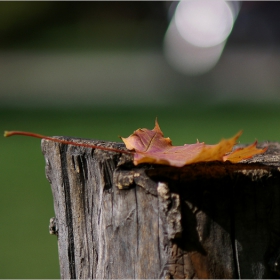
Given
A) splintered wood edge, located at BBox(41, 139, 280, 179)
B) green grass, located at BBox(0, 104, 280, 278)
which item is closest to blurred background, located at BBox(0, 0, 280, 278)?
green grass, located at BBox(0, 104, 280, 278)

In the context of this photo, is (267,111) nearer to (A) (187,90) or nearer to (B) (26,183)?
(A) (187,90)

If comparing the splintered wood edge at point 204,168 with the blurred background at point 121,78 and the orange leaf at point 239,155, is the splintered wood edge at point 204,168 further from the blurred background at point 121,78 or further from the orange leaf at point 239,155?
the blurred background at point 121,78

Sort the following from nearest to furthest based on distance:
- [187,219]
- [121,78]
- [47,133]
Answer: [187,219], [47,133], [121,78]

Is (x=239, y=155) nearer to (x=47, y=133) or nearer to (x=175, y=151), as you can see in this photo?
(x=175, y=151)

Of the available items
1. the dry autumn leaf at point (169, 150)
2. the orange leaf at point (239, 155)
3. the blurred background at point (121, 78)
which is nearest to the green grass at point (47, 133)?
the blurred background at point (121, 78)

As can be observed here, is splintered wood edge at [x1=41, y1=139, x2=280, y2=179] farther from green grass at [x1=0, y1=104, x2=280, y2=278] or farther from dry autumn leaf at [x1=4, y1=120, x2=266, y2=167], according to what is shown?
green grass at [x1=0, y1=104, x2=280, y2=278]

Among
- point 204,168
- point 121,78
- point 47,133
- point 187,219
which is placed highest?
point 121,78

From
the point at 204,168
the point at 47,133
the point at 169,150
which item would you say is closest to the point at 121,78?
the point at 47,133
